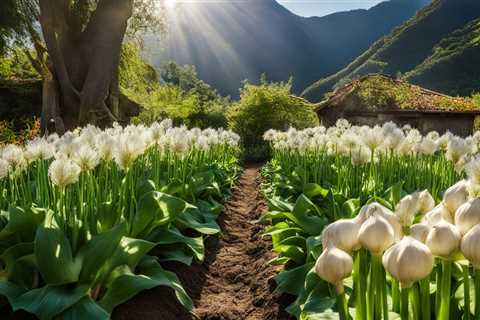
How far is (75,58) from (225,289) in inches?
483

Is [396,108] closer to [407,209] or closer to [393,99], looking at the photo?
[393,99]

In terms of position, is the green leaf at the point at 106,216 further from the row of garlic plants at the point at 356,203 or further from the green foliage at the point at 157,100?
the green foliage at the point at 157,100

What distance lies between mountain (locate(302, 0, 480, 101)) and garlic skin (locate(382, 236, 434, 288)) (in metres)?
48.6

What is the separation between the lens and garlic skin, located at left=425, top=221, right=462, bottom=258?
125cm

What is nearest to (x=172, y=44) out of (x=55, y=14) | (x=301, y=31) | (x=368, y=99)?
(x=301, y=31)

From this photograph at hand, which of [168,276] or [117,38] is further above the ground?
[117,38]

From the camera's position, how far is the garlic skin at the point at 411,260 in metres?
1.20

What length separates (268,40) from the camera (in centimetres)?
13712

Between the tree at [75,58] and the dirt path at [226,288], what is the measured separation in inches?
336

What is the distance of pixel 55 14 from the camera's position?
13.5 metres

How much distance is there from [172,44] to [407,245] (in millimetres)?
135312

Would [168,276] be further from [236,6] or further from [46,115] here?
[236,6]

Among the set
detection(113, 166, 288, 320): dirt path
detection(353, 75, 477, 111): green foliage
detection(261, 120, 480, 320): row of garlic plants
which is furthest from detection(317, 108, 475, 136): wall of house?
detection(113, 166, 288, 320): dirt path

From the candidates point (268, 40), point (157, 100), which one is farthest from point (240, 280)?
point (268, 40)
